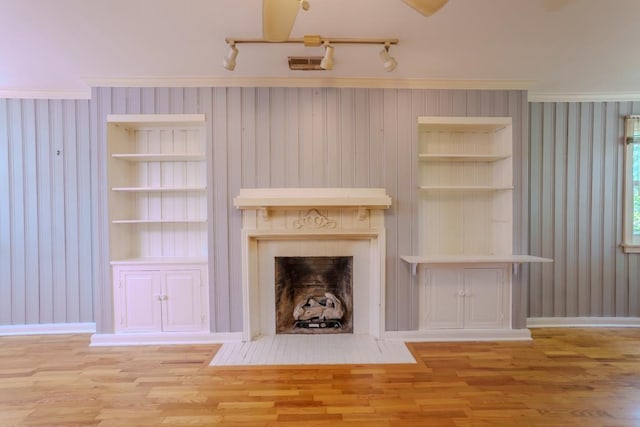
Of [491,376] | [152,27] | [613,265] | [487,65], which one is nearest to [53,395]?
[152,27]

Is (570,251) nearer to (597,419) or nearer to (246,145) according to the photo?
(597,419)

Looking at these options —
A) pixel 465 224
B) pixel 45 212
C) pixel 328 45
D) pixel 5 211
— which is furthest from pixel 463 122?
Result: pixel 5 211

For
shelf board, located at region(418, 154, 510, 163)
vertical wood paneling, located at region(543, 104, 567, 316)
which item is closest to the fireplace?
shelf board, located at region(418, 154, 510, 163)

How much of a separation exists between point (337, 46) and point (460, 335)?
Answer: 2.89 metres

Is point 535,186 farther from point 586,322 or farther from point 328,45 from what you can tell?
point 328,45

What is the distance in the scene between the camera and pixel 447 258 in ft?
9.76

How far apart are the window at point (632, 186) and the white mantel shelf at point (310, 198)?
279 centimetres

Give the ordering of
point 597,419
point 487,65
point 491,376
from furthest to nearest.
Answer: point 487,65 < point 491,376 < point 597,419

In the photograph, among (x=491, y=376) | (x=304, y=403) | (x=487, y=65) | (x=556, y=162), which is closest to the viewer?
(x=304, y=403)

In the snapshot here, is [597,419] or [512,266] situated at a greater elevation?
[512,266]

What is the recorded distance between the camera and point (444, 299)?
3.08 metres

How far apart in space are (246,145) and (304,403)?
88.6 inches

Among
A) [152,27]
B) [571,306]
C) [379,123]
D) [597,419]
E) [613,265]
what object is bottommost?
[597,419]

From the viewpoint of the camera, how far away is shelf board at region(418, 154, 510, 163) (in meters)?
3.03
